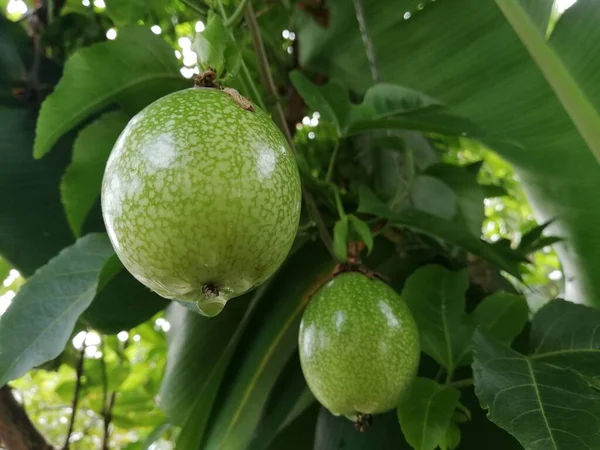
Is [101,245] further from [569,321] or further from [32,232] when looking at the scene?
[569,321]

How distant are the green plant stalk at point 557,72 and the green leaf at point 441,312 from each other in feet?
0.88

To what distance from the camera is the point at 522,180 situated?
3.66 feet

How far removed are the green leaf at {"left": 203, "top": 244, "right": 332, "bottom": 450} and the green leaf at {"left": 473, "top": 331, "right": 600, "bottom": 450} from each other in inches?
10.8

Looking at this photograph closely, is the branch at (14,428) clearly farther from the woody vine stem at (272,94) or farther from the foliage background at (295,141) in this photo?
the woody vine stem at (272,94)

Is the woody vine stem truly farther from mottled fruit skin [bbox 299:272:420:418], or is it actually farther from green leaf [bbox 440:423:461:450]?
green leaf [bbox 440:423:461:450]

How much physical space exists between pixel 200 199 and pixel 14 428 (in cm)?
77

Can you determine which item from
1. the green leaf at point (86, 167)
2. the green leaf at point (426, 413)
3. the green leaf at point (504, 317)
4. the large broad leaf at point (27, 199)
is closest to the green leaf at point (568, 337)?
the green leaf at point (504, 317)

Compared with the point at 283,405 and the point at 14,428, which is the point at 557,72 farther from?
the point at 14,428

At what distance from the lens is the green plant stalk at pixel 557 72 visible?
803 mm

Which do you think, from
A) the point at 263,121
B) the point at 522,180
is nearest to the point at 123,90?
the point at 263,121

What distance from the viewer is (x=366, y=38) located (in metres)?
1.05

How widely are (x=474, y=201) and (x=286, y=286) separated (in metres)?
0.34

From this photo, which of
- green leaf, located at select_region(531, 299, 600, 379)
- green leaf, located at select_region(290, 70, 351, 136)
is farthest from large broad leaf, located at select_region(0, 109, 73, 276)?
green leaf, located at select_region(531, 299, 600, 379)

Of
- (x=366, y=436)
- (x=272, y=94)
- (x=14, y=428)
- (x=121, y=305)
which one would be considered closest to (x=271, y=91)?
(x=272, y=94)
